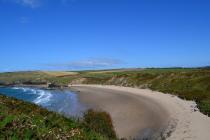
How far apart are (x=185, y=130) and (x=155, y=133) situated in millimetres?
2177

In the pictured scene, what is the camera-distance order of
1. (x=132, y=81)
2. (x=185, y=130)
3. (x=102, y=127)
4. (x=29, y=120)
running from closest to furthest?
1. (x=29, y=120)
2. (x=102, y=127)
3. (x=185, y=130)
4. (x=132, y=81)

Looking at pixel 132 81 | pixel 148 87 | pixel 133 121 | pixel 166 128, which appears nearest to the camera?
pixel 166 128

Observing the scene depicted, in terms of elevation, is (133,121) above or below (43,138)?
below

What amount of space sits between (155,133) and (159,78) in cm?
6841

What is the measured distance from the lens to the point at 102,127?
2339cm

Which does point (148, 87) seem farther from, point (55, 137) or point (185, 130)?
point (55, 137)

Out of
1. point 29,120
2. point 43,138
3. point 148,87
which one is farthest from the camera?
point 148,87

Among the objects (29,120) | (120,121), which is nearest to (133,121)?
(120,121)

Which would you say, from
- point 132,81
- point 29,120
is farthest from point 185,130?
point 132,81

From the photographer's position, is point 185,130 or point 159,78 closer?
point 185,130

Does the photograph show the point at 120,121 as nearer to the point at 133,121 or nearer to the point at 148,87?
the point at 133,121

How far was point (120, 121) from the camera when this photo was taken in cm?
3719

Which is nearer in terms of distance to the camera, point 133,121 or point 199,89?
point 133,121

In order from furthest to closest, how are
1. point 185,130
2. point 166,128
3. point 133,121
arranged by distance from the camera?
point 133,121 → point 166,128 → point 185,130
